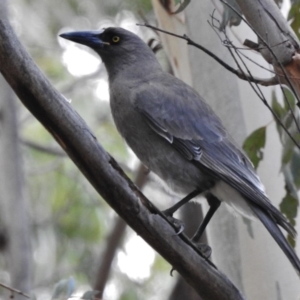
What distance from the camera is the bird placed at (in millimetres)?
3105

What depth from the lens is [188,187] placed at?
3.20m

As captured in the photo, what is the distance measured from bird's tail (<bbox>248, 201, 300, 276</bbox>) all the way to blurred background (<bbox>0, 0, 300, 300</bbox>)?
43 centimetres

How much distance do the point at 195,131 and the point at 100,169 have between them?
3.65 ft

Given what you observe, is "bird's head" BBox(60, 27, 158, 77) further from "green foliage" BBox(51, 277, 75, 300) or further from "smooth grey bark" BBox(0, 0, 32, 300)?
"green foliage" BBox(51, 277, 75, 300)

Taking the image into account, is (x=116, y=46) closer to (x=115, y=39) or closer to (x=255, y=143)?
(x=115, y=39)

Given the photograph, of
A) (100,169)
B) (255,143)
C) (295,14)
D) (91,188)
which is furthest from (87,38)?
(91,188)

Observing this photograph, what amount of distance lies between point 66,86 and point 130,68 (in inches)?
112

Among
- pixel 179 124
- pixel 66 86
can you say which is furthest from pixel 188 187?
pixel 66 86

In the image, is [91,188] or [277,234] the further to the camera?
[91,188]

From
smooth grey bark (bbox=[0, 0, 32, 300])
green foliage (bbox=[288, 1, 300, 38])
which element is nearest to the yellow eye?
smooth grey bark (bbox=[0, 0, 32, 300])

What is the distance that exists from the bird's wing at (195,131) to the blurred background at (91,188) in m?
0.21

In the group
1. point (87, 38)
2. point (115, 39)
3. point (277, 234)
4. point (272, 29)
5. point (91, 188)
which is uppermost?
point (91, 188)

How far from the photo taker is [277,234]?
2748 mm

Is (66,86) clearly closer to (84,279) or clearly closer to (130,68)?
(84,279)
